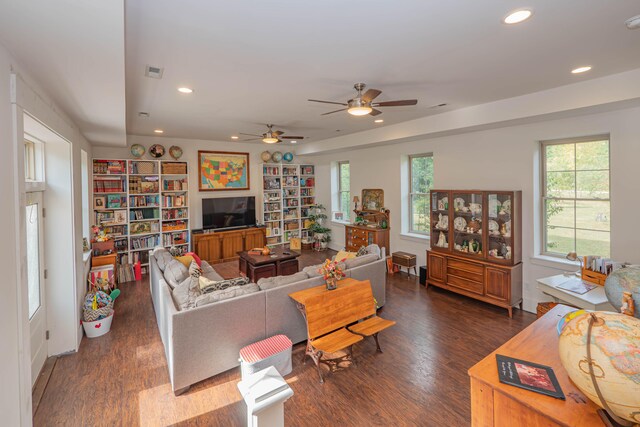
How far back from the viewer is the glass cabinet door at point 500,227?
4.36m

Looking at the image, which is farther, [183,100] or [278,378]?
[183,100]

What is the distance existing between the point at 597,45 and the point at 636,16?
1.54 ft

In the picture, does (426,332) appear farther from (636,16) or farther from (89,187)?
(89,187)

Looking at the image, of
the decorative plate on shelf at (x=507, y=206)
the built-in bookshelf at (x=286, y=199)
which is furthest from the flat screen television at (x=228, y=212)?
the decorative plate on shelf at (x=507, y=206)

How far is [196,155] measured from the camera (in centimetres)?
707

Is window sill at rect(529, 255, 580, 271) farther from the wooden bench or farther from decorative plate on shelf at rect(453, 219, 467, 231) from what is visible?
the wooden bench

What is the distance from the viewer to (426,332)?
148 inches

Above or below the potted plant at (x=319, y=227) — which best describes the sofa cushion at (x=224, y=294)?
below

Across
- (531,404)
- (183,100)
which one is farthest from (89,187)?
(531,404)

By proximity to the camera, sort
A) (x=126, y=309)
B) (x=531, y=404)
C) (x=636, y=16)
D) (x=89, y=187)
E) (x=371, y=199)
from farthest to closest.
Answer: (x=371, y=199)
(x=89, y=187)
(x=126, y=309)
(x=636, y=16)
(x=531, y=404)

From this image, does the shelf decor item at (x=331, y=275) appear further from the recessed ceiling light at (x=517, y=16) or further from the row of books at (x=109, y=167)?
the row of books at (x=109, y=167)

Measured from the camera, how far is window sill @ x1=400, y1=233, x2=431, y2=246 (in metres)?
5.82

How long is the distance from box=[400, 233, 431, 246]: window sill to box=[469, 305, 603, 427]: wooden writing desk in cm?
432

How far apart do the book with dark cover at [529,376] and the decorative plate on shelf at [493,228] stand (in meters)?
3.57
